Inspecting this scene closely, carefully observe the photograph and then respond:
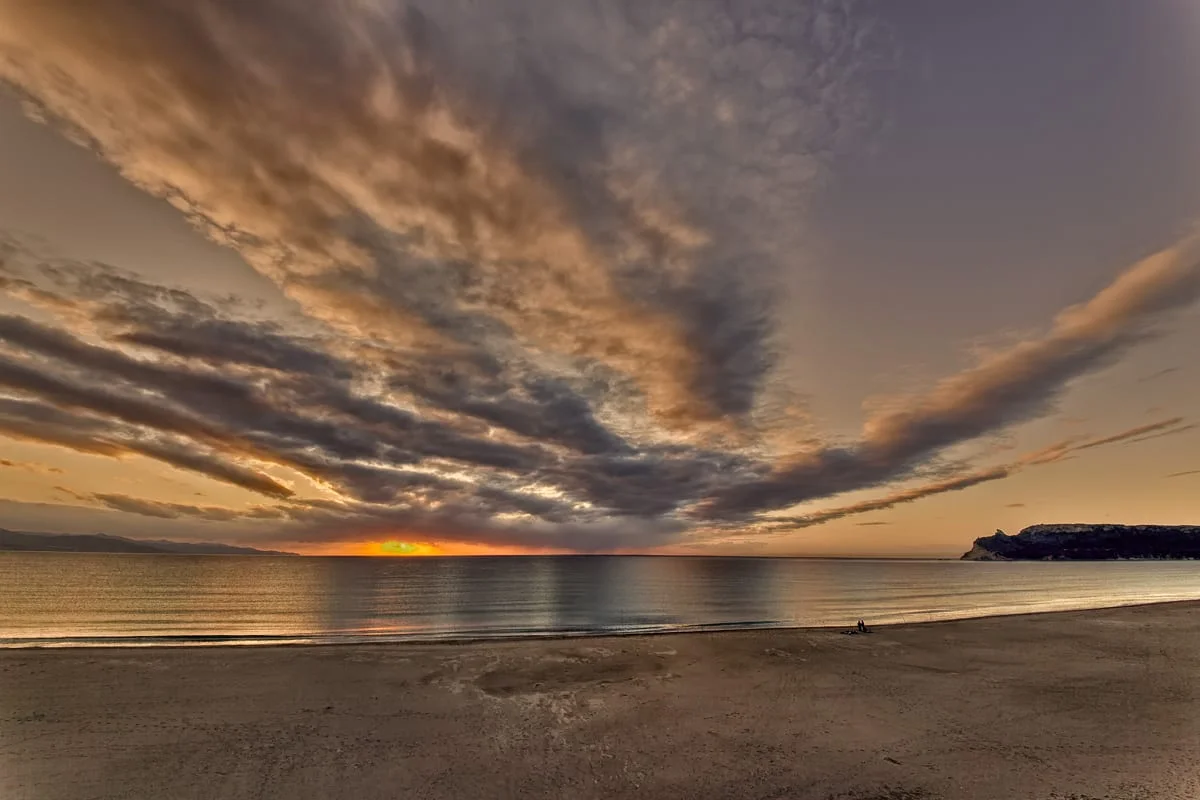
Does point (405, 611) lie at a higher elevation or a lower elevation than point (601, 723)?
higher

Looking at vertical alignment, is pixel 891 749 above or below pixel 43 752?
below

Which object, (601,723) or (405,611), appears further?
(405,611)

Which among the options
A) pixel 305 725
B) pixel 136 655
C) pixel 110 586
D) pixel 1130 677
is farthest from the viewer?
pixel 110 586

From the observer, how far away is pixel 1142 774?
14.4 metres

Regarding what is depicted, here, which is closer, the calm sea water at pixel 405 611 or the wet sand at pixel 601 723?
the wet sand at pixel 601 723

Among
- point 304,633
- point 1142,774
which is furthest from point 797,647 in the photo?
point 304,633

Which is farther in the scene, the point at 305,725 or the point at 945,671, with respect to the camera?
the point at 945,671

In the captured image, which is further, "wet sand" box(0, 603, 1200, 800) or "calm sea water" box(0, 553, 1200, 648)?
"calm sea water" box(0, 553, 1200, 648)

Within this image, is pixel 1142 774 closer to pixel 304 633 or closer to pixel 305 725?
pixel 305 725

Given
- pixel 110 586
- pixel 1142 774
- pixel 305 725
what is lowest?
pixel 1142 774

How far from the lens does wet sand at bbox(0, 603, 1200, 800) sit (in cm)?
1409

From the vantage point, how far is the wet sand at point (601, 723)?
14094mm

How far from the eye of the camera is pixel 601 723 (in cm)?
1878

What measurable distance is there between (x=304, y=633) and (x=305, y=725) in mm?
32809
